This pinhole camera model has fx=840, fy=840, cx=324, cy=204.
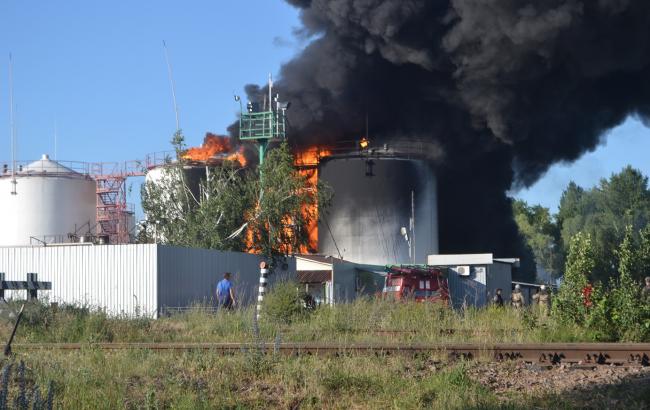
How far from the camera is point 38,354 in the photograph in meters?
11.7

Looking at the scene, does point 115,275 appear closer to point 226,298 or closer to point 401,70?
point 226,298

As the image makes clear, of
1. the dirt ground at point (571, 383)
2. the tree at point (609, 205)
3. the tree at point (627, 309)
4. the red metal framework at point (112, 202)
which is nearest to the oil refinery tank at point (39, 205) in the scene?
the red metal framework at point (112, 202)

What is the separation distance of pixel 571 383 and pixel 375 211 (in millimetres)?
38918

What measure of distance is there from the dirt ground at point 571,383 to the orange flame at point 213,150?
3838 centimetres

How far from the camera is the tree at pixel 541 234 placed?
82312 millimetres

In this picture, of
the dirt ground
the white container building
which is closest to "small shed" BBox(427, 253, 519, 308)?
the white container building

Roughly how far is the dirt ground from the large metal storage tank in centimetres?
3696

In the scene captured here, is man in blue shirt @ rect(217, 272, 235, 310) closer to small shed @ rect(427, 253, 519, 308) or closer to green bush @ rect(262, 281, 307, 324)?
green bush @ rect(262, 281, 307, 324)

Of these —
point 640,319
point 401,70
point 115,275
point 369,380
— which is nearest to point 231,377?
point 369,380

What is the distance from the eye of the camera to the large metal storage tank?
48000 mm

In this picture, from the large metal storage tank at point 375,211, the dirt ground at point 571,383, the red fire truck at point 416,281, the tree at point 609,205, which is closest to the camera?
the dirt ground at point 571,383

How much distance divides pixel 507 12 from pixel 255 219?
46.8ft

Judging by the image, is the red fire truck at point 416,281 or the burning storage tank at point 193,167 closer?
the red fire truck at point 416,281

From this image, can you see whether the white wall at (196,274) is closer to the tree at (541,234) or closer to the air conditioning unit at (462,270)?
the air conditioning unit at (462,270)
